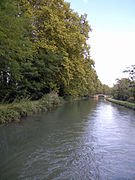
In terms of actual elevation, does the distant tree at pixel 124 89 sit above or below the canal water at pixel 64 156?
above

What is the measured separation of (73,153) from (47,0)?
1471 cm

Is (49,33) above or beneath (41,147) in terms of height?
above

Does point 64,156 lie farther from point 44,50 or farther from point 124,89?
point 124,89

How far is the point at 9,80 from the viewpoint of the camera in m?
13.5

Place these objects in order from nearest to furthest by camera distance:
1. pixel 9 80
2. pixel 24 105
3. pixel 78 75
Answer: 1. pixel 24 105
2. pixel 9 80
3. pixel 78 75

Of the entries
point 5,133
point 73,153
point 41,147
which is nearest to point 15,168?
point 41,147

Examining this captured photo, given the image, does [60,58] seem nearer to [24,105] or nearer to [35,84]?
[35,84]

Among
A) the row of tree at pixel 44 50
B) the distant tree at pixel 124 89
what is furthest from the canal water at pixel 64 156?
the distant tree at pixel 124 89

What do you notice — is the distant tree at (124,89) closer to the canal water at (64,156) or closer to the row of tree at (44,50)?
the row of tree at (44,50)

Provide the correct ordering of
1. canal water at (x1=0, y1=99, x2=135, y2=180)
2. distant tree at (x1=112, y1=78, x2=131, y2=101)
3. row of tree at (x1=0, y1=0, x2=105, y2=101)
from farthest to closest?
distant tree at (x1=112, y1=78, x2=131, y2=101) → row of tree at (x1=0, y1=0, x2=105, y2=101) → canal water at (x1=0, y1=99, x2=135, y2=180)

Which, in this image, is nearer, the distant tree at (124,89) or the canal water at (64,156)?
the canal water at (64,156)

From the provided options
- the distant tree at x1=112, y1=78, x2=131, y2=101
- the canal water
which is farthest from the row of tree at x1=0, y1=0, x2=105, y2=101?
the distant tree at x1=112, y1=78, x2=131, y2=101

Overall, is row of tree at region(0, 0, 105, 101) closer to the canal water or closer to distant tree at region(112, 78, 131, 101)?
the canal water

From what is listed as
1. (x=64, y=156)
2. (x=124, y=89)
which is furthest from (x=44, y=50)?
(x=124, y=89)
